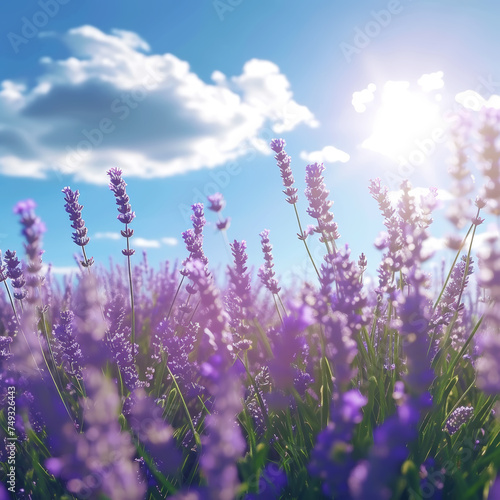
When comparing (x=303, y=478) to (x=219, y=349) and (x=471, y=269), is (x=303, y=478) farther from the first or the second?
(x=471, y=269)

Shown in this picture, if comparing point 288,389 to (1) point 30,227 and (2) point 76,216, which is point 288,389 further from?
(2) point 76,216

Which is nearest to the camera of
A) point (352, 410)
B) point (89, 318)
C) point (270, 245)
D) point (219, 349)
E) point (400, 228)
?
point (352, 410)

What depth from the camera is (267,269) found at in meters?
2.68

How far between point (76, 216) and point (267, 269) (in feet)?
4.30

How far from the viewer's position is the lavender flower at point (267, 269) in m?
2.59

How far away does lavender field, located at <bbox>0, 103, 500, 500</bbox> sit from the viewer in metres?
1.09

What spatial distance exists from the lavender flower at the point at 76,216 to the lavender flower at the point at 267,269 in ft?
3.79

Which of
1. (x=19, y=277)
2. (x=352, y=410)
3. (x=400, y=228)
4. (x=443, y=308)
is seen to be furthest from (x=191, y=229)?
(x=352, y=410)

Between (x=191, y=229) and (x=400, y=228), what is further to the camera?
(x=191, y=229)

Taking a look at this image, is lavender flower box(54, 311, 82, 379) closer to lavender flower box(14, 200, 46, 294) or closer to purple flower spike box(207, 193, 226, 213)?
lavender flower box(14, 200, 46, 294)

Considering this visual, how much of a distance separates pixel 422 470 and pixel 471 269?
1.63m

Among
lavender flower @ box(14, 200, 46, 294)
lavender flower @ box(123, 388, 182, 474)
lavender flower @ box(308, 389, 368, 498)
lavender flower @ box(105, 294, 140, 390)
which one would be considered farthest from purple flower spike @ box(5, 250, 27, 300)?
lavender flower @ box(308, 389, 368, 498)

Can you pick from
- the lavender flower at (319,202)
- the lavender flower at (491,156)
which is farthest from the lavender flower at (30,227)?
the lavender flower at (491,156)

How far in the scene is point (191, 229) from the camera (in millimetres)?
3141
